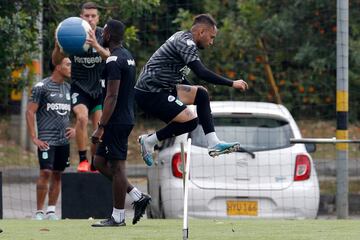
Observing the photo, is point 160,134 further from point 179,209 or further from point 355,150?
point 355,150

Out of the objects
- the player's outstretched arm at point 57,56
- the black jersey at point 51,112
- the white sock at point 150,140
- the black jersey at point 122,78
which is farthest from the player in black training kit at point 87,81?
the black jersey at point 122,78

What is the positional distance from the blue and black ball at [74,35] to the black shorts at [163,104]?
1128 millimetres

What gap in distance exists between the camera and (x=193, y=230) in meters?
12.2

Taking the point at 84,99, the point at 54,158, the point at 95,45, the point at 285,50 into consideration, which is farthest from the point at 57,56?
the point at 285,50

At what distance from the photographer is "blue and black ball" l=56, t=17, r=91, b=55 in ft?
43.2

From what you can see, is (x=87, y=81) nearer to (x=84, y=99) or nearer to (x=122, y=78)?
(x=84, y=99)

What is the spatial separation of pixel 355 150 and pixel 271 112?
7498 millimetres

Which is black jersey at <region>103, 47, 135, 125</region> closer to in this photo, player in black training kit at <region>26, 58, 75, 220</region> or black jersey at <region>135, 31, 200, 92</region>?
black jersey at <region>135, 31, 200, 92</region>

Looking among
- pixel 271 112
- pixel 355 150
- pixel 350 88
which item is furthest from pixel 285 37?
pixel 271 112

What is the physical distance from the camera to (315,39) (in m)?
20.1

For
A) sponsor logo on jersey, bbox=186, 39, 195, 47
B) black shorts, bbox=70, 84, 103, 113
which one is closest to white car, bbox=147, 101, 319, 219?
black shorts, bbox=70, 84, 103, 113

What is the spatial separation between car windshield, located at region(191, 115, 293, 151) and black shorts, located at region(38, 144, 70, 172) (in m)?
1.61

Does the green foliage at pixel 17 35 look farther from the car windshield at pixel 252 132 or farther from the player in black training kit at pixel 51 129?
the car windshield at pixel 252 132

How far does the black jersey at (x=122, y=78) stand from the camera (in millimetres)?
12016
